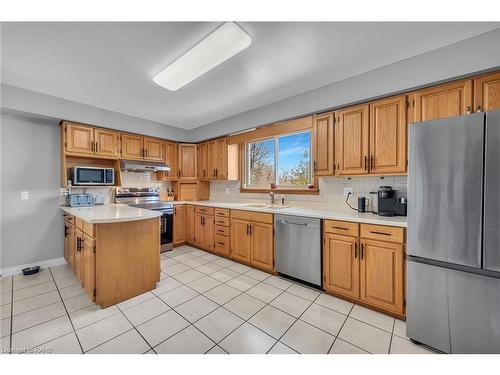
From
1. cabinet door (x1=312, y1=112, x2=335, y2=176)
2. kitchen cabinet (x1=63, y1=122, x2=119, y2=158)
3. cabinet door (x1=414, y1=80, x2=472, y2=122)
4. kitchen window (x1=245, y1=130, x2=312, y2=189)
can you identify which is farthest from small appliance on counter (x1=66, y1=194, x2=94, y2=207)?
cabinet door (x1=414, y1=80, x2=472, y2=122)

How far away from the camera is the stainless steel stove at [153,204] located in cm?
381

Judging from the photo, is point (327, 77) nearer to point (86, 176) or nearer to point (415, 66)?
point (415, 66)

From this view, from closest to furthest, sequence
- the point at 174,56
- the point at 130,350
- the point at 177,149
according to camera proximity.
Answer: the point at 130,350 < the point at 174,56 < the point at 177,149

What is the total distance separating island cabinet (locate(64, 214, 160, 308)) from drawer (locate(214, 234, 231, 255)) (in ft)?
3.91

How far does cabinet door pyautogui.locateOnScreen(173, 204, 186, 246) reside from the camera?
13.7ft

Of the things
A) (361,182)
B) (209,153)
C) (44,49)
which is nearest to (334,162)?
(361,182)

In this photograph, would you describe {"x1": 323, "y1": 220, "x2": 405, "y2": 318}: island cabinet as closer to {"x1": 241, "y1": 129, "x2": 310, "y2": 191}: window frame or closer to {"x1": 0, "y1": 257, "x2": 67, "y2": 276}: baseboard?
{"x1": 241, "y1": 129, "x2": 310, "y2": 191}: window frame

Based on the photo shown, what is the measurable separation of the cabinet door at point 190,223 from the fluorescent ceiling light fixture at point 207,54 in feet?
8.24

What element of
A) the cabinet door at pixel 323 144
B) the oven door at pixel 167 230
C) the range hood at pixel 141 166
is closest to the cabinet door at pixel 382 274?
the cabinet door at pixel 323 144

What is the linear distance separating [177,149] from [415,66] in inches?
160

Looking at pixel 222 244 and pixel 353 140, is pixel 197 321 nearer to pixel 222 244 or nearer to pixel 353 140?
pixel 222 244

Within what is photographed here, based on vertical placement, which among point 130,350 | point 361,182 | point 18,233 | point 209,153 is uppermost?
point 209,153

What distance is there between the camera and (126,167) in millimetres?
3596

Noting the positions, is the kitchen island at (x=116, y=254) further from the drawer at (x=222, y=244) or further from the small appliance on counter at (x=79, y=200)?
the drawer at (x=222, y=244)
